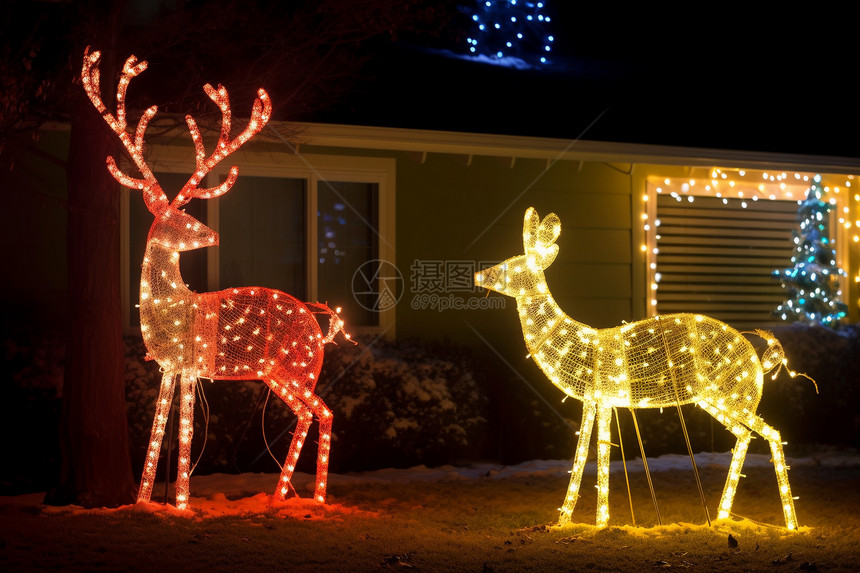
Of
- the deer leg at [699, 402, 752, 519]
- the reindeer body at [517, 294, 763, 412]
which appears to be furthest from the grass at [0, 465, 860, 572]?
the reindeer body at [517, 294, 763, 412]

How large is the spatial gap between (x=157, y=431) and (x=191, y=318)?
875 mm

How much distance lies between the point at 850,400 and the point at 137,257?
8.34m

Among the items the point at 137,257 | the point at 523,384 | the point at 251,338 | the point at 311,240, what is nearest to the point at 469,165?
the point at 311,240

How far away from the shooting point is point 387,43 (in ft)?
39.0

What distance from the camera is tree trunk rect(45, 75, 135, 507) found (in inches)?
276

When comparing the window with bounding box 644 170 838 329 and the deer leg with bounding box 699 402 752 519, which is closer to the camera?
the deer leg with bounding box 699 402 752 519

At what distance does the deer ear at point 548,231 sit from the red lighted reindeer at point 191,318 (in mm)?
1876

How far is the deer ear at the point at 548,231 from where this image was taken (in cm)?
667

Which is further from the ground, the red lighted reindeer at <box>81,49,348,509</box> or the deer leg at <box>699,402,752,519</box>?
the red lighted reindeer at <box>81,49,348,509</box>

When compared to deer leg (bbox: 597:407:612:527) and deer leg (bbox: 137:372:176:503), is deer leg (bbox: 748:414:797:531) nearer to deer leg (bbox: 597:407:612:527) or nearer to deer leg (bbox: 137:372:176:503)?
deer leg (bbox: 597:407:612:527)

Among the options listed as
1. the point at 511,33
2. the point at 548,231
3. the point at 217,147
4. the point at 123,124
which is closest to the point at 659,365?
the point at 548,231

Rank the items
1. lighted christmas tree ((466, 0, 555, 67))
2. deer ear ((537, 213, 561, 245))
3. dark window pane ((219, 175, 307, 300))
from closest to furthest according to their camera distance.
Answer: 1. deer ear ((537, 213, 561, 245))
2. dark window pane ((219, 175, 307, 300))
3. lighted christmas tree ((466, 0, 555, 67))

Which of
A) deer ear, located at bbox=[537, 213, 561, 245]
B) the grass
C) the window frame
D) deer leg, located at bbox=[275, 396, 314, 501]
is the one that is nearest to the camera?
the grass

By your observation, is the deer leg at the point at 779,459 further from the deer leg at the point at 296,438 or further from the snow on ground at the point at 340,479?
the deer leg at the point at 296,438
